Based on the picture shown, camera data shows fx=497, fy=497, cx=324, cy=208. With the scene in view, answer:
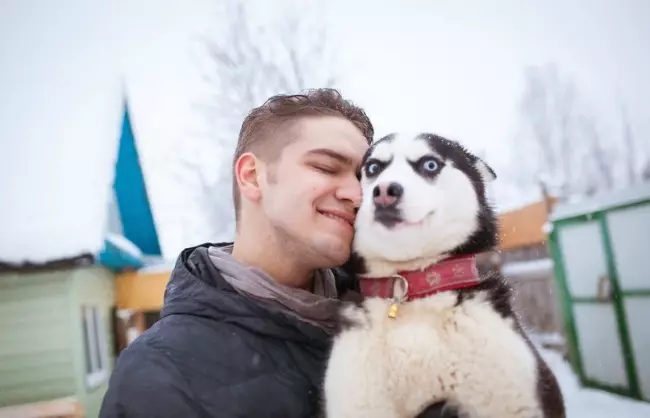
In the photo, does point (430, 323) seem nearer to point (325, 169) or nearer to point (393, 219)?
point (393, 219)

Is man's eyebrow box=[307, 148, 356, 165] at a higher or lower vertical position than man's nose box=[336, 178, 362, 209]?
higher

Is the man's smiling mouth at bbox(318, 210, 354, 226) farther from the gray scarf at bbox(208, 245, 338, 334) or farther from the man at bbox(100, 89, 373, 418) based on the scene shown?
the gray scarf at bbox(208, 245, 338, 334)

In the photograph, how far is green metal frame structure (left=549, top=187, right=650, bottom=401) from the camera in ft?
8.24

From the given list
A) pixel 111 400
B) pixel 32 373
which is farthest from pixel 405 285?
pixel 32 373

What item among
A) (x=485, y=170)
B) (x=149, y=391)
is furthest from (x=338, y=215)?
(x=149, y=391)

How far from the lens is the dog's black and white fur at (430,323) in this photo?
694mm

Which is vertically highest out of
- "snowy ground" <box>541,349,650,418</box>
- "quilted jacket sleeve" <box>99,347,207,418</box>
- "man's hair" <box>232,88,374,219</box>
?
"man's hair" <box>232,88,374,219</box>

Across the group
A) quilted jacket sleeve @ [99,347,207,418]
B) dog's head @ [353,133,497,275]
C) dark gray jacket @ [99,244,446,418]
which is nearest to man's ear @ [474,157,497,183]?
dog's head @ [353,133,497,275]

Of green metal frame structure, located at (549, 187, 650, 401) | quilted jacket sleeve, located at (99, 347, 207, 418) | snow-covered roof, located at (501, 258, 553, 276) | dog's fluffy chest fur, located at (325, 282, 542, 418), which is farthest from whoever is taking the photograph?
snow-covered roof, located at (501, 258, 553, 276)

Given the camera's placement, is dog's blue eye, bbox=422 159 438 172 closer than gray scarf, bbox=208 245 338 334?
Yes

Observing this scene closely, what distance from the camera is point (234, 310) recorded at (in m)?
0.93

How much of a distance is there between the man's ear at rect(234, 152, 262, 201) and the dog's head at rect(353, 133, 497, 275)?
0.86 ft

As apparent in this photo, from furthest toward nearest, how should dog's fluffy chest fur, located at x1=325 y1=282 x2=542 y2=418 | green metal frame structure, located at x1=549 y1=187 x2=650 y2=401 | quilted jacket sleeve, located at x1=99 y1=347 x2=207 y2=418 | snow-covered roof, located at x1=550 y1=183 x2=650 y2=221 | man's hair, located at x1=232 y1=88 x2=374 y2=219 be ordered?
green metal frame structure, located at x1=549 y1=187 x2=650 y2=401 < snow-covered roof, located at x1=550 y1=183 x2=650 y2=221 < man's hair, located at x1=232 y1=88 x2=374 y2=219 < quilted jacket sleeve, located at x1=99 y1=347 x2=207 y2=418 < dog's fluffy chest fur, located at x1=325 y1=282 x2=542 y2=418

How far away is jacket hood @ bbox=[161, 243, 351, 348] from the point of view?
926 millimetres
